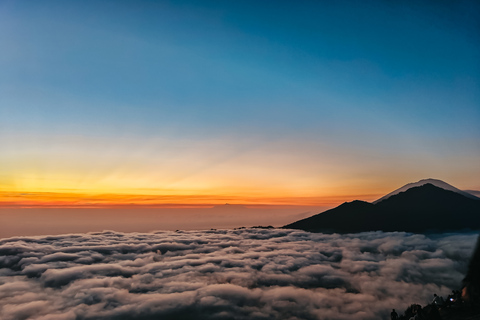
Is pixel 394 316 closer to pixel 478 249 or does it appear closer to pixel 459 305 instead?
pixel 459 305

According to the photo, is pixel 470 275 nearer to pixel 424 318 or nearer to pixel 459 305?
pixel 459 305

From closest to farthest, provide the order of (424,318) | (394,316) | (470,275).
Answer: (424,318) < (394,316) < (470,275)

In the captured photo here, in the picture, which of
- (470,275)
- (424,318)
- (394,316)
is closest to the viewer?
(424,318)

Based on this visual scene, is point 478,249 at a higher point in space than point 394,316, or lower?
higher

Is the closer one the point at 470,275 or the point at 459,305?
the point at 459,305

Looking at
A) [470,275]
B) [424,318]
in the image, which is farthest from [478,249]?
[424,318]

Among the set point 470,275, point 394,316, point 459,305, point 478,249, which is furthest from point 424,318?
point 478,249

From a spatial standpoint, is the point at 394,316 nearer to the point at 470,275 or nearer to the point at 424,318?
the point at 424,318

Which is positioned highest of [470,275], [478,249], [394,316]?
[478,249]

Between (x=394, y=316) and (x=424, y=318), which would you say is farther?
(x=394, y=316)
